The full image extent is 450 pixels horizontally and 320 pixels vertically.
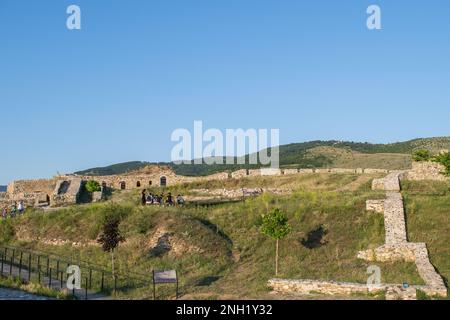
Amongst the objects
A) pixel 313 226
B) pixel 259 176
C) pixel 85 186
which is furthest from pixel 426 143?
pixel 313 226

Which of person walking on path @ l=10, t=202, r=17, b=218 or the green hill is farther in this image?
the green hill

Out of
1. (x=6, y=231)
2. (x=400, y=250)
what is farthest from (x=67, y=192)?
(x=400, y=250)

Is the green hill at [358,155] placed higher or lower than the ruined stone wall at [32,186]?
higher

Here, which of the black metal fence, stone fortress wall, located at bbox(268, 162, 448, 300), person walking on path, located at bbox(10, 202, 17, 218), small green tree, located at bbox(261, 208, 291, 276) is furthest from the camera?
person walking on path, located at bbox(10, 202, 17, 218)

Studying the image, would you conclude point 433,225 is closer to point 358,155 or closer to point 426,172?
point 426,172

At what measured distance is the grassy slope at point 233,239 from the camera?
19891 mm

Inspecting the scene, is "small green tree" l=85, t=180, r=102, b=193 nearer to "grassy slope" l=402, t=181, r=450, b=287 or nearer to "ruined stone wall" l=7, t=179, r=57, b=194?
"ruined stone wall" l=7, t=179, r=57, b=194

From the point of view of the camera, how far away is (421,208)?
26.4 metres

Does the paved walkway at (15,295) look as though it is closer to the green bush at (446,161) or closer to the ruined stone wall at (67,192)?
the ruined stone wall at (67,192)

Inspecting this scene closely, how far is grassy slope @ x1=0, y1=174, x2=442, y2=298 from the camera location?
1989 centimetres

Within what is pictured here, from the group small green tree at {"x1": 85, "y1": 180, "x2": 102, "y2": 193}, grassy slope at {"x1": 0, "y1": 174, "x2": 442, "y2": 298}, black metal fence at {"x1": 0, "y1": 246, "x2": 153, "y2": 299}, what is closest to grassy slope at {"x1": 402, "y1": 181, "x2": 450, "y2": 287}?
grassy slope at {"x1": 0, "y1": 174, "x2": 442, "y2": 298}

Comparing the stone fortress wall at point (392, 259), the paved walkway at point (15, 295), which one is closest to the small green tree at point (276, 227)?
the stone fortress wall at point (392, 259)
